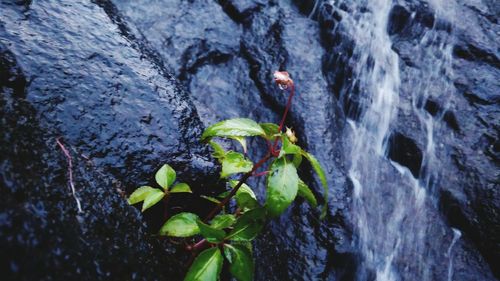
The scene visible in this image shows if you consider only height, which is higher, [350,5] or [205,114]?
[350,5]

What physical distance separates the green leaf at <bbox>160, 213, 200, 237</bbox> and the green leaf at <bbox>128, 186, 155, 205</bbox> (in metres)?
0.20

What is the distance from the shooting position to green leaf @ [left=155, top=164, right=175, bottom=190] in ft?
5.63

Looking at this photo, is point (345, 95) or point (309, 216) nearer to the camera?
point (309, 216)

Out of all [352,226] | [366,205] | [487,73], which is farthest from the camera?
[487,73]

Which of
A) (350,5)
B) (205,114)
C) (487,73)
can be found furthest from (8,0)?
(487,73)

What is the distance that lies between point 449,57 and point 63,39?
4569 millimetres

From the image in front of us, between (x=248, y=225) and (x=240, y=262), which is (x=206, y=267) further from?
(x=248, y=225)

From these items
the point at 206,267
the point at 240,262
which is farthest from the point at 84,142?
the point at 240,262

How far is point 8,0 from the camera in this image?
1.97m

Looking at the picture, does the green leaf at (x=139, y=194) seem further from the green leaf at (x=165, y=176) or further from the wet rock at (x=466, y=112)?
the wet rock at (x=466, y=112)

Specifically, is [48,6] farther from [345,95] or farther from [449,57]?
[449,57]

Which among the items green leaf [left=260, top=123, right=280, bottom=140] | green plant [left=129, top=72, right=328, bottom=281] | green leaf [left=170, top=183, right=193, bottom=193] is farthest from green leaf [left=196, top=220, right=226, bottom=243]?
green leaf [left=260, top=123, right=280, bottom=140]

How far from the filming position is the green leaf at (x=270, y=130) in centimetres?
158

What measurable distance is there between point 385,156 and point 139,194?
2.96m
